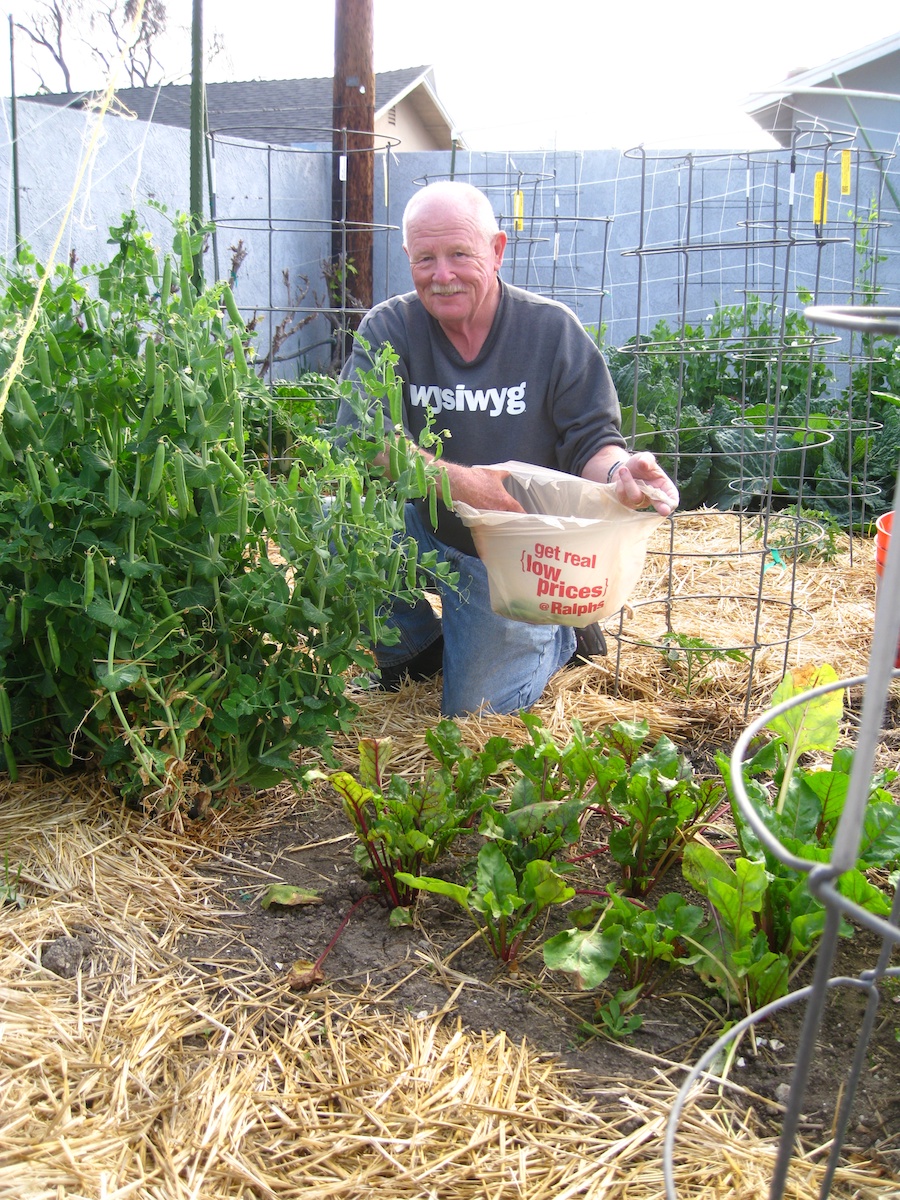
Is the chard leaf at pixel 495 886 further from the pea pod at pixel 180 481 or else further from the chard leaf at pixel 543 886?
the pea pod at pixel 180 481

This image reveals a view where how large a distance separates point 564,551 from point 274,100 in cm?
1303

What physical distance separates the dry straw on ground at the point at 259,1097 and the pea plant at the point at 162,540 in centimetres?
32

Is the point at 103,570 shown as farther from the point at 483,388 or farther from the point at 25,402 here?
the point at 483,388

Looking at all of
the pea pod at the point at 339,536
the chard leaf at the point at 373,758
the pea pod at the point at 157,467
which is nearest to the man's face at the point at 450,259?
the pea pod at the point at 339,536

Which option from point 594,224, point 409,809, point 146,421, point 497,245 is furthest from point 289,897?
point 594,224

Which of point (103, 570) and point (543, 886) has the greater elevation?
point (103, 570)

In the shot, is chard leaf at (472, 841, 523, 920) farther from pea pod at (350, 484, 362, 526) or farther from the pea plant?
pea pod at (350, 484, 362, 526)

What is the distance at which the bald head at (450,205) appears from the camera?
8.19 ft

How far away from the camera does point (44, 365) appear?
160 cm

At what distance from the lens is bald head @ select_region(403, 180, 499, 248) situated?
8.19 ft

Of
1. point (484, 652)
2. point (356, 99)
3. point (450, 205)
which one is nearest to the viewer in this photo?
point (450, 205)

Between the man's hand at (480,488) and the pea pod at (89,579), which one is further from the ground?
the man's hand at (480,488)

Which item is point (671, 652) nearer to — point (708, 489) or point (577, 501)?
point (577, 501)

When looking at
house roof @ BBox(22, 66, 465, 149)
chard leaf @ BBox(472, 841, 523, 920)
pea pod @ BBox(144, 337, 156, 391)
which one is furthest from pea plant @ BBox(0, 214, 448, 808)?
house roof @ BBox(22, 66, 465, 149)
